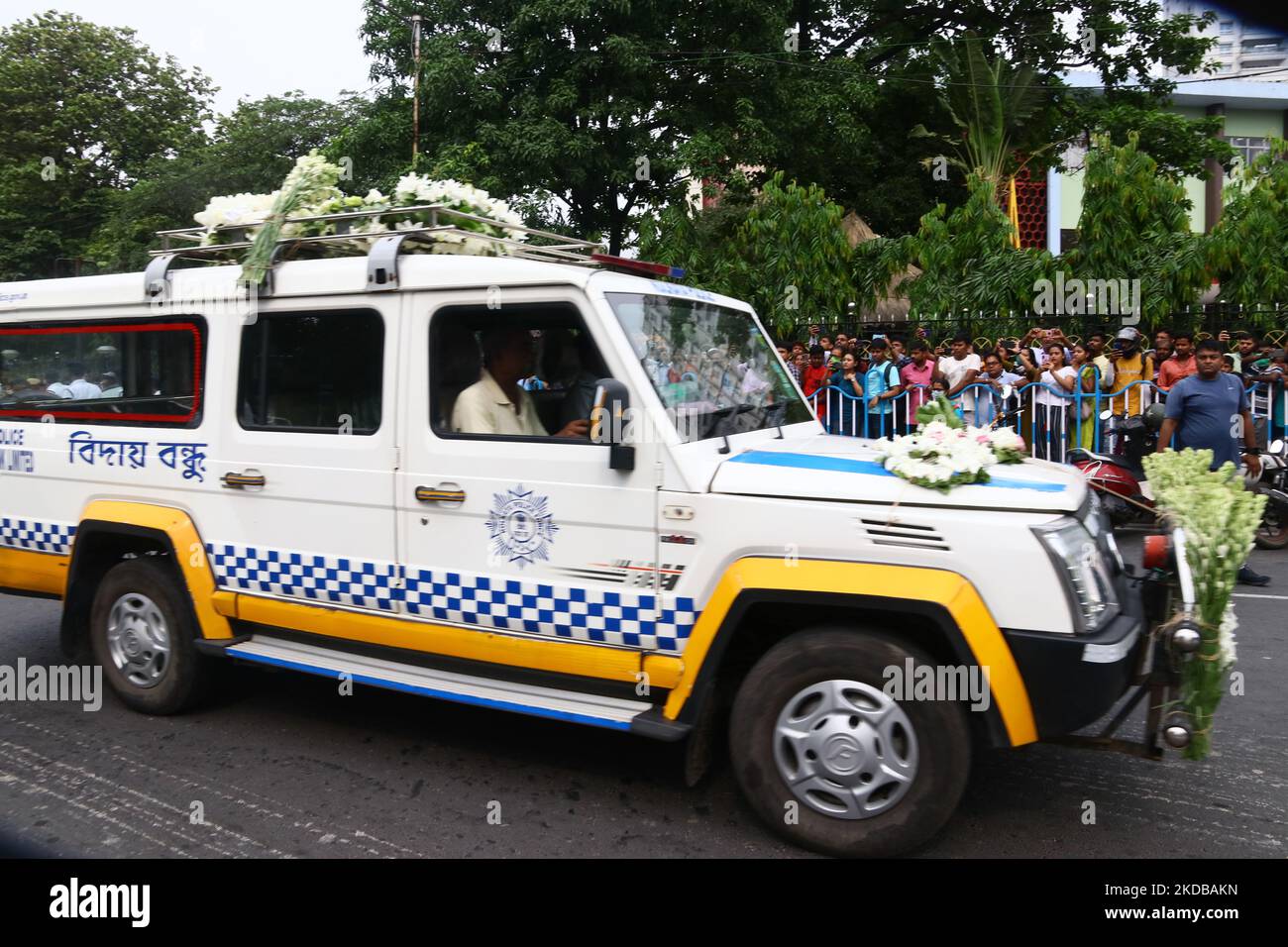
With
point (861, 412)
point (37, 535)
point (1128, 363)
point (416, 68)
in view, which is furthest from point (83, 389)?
point (416, 68)

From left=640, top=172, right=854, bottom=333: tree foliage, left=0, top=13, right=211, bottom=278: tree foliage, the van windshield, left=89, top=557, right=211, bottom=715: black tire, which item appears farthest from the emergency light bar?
left=0, top=13, right=211, bottom=278: tree foliage

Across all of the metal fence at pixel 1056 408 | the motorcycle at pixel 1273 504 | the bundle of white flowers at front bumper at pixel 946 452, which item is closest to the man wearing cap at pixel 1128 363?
the metal fence at pixel 1056 408

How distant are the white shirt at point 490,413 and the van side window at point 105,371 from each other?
1.52 meters

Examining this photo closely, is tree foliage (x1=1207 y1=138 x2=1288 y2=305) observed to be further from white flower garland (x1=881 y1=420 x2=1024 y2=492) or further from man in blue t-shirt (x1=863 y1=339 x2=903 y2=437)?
white flower garland (x1=881 y1=420 x2=1024 y2=492)

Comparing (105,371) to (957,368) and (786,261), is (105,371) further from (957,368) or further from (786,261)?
(786,261)

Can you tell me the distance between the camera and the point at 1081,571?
3432mm

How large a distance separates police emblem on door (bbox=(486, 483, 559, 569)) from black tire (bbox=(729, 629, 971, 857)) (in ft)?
3.26

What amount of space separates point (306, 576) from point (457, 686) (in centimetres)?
96

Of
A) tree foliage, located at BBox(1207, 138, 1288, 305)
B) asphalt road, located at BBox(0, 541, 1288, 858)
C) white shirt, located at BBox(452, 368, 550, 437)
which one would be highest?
tree foliage, located at BBox(1207, 138, 1288, 305)

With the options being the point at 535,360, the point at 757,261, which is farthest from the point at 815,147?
the point at 535,360

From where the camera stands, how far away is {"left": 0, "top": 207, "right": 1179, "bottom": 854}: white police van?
137 inches

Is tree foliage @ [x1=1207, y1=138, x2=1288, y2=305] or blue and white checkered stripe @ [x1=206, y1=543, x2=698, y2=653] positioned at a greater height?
tree foliage @ [x1=1207, y1=138, x2=1288, y2=305]

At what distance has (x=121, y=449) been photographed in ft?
17.0

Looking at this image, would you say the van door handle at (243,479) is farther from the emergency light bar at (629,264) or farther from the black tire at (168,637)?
the emergency light bar at (629,264)
